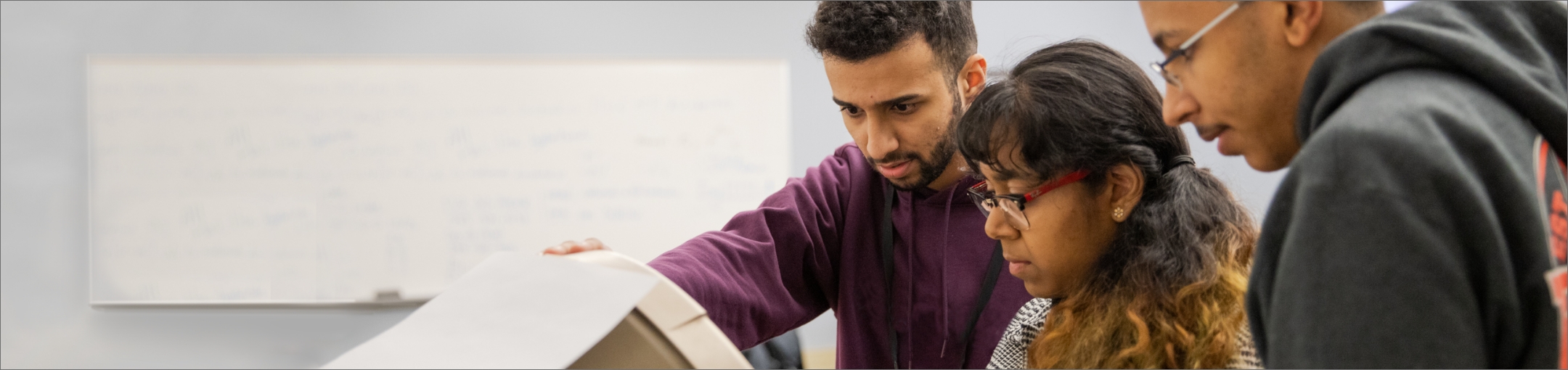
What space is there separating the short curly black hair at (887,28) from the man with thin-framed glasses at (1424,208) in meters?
0.79

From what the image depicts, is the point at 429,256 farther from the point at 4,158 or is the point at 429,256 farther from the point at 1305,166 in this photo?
the point at 1305,166

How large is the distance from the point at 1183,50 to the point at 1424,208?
287mm

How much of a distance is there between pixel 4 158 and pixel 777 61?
2.39 metres

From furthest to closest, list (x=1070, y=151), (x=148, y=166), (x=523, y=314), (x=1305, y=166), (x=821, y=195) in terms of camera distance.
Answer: (x=148, y=166) → (x=821, y=195) → (x=1070, y=151) → (x=523, y=314) → (x=1305, y=166)

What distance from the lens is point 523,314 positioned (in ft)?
2.11

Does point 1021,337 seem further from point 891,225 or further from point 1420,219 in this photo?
point 1420,219

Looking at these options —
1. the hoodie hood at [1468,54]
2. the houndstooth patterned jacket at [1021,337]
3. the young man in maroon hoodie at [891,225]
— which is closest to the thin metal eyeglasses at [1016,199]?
the houndstooth patterned jacket at [1021,337]

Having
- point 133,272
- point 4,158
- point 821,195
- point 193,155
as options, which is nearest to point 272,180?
point 193,155

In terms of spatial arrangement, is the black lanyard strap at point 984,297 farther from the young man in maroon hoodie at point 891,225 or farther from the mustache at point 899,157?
the mustache at point 899,157

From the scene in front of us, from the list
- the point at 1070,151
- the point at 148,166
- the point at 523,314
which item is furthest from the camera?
the point at 148,166

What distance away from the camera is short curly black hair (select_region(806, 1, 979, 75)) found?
1338 mm

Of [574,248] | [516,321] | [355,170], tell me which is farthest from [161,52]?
[516,321]

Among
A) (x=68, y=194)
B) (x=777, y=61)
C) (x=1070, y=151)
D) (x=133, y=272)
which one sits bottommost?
(x=133, y=272)

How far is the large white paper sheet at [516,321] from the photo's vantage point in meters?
0.61
